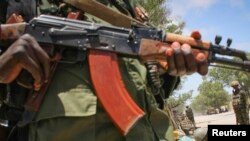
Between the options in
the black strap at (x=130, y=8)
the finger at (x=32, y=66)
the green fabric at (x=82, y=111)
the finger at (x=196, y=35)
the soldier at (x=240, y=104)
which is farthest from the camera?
the soldier at (x=240, y=104)

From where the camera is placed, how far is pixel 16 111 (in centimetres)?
204

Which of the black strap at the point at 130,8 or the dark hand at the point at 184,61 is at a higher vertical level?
the black strap at the point at 130,8

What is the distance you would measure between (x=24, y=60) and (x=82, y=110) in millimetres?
337

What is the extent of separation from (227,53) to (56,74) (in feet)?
2.82

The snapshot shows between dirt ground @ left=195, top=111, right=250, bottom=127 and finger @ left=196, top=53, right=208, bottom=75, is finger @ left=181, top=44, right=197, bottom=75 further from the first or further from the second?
dirt ground @ left=195, top=111, right=250, bottom=127

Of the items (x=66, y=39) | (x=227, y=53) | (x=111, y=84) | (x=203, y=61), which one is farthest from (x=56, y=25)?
(x=227, y=53)

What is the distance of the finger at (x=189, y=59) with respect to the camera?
204 centimetres

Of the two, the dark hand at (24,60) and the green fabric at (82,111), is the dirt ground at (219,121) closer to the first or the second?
the green fabric at (82,111)

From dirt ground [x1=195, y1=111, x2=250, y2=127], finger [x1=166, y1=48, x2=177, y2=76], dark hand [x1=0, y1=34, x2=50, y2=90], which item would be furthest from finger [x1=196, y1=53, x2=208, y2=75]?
dirt ground [x1=195, y1=111, x2=250, y2=127]

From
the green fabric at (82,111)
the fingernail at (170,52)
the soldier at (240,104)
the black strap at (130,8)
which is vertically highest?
the black strap at (130,8)

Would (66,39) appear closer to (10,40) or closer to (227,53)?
(10,40)

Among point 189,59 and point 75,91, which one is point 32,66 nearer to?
point 75,91

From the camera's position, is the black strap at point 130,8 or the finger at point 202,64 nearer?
the finger at point 202,64

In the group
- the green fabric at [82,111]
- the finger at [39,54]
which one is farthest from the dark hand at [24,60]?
the green fabric at [82,111]
